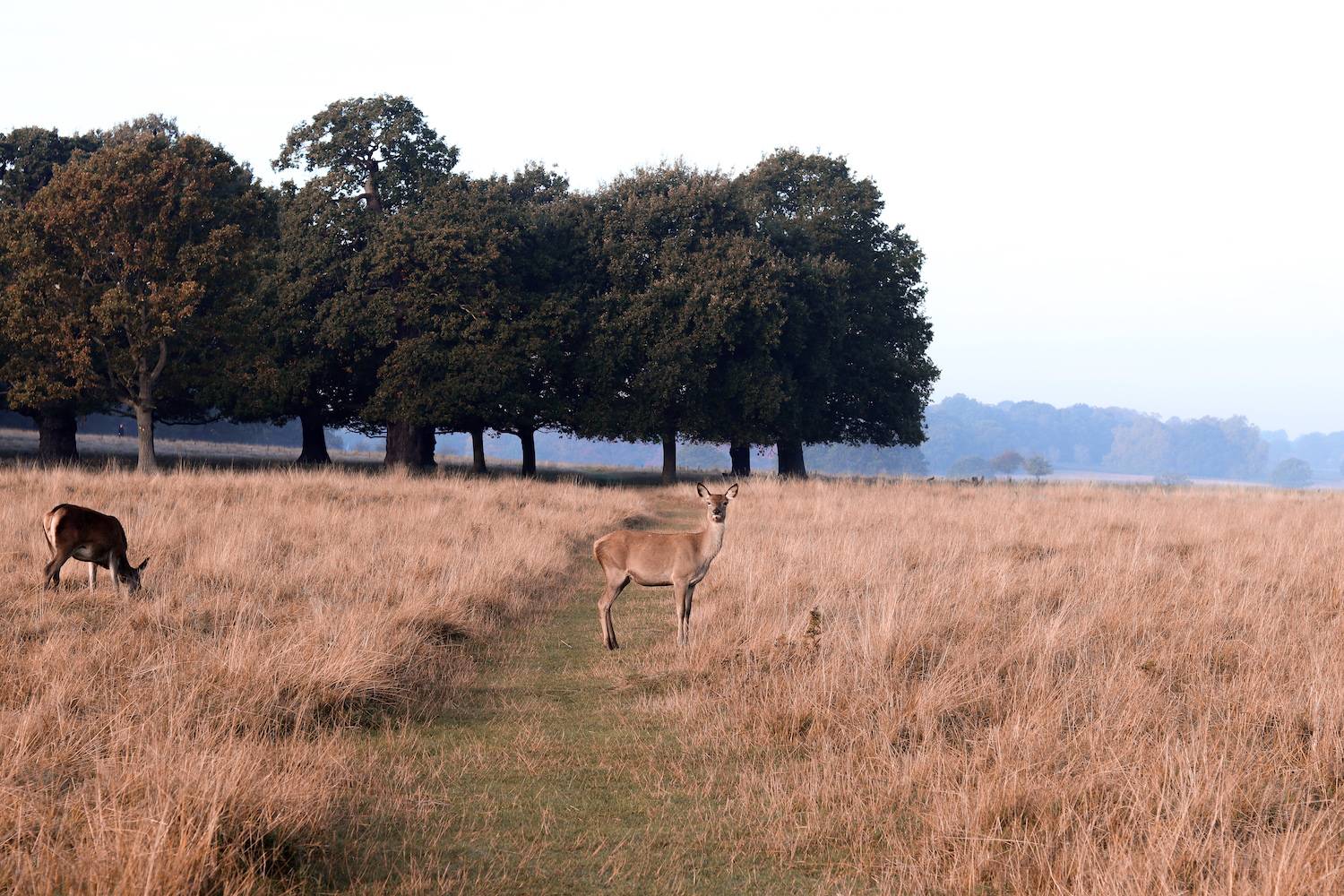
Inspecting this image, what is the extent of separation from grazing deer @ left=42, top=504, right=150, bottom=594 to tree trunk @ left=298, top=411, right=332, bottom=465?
30.2 meters

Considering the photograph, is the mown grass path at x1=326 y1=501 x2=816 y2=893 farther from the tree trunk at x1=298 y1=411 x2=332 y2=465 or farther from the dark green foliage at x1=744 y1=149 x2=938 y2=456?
the tree trunk at x1=298 y1=411 x2=332 y2=465

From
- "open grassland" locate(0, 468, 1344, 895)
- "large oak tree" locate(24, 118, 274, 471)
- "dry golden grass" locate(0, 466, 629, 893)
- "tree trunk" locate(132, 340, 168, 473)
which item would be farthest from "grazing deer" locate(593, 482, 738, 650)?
"tree trunk" locate(132, 340, 168, 473)

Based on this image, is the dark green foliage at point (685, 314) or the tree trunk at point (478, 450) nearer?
the dark green foliage at point (685, 314)

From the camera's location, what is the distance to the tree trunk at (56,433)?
3422 cm

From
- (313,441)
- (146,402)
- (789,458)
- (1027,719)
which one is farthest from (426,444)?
(1027,719)

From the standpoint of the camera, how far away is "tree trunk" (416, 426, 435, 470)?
125 feet

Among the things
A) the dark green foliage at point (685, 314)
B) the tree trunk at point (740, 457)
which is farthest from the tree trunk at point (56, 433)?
the tree trunk at point (740, 457)

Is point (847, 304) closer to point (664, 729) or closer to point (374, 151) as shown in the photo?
point (374, 151)

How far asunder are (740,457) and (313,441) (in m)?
17.9

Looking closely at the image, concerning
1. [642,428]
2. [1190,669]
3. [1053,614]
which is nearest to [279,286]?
[642,428]

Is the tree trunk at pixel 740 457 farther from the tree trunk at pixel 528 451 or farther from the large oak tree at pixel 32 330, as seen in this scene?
the large oak tree at pixel 32 330

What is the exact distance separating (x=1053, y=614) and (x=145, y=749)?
909 centimetres

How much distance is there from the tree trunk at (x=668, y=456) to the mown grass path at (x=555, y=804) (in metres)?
29.7

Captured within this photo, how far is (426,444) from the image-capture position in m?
40.7
